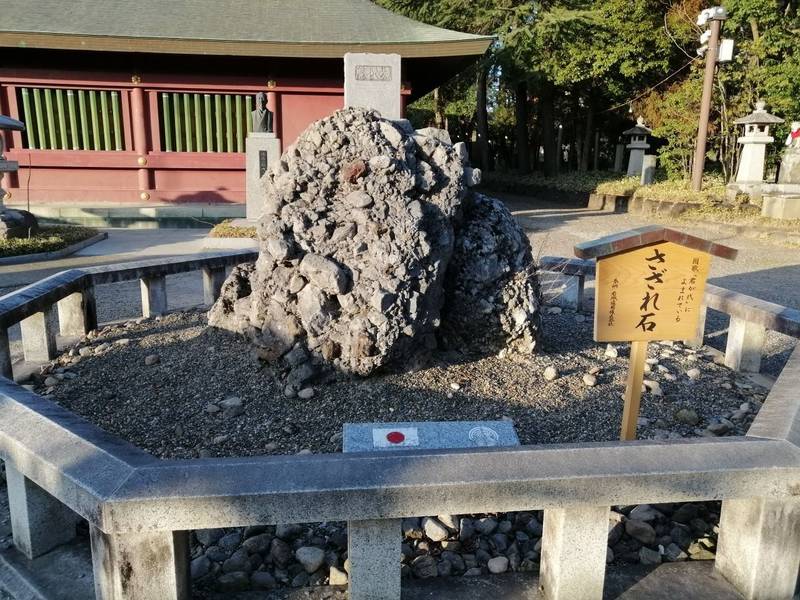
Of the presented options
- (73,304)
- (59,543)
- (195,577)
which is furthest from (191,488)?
(73,304)

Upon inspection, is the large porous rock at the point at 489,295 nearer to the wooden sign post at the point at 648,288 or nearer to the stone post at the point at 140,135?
the wooden sign post at the point at 648,288

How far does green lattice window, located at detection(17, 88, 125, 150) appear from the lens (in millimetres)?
13023

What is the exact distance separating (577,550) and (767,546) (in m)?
0.58

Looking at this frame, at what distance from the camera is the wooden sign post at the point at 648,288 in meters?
2.35

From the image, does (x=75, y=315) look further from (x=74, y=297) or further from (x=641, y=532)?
(x=641, y=532)

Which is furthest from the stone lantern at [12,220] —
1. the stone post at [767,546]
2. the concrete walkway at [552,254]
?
the stone post at [767,546]

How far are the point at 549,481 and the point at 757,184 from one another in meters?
15.4

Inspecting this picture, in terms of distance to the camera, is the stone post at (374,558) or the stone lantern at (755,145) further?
the stone lantern at (755,145)

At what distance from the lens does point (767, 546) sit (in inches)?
70.4

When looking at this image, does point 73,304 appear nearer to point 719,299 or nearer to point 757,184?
point 719,299

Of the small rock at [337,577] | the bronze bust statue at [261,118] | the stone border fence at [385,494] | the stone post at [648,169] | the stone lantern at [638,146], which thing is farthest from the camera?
the stone lantern at [638,146]

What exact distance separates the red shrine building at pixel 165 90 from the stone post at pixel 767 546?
11.8 meters

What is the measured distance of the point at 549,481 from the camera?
166 cm

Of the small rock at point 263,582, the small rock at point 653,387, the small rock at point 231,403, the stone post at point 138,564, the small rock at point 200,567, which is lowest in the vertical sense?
the small rock at point 263,582
